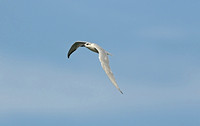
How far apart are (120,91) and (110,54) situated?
11348 millimetres

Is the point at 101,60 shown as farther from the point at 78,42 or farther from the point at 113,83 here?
the point at 78,42

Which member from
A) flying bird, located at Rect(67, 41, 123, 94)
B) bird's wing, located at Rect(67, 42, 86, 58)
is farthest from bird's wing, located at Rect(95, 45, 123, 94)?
bird's wing, located at Rect(67, 42, 86, 58)

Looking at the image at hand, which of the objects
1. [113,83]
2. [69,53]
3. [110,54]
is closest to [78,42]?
[69,53]

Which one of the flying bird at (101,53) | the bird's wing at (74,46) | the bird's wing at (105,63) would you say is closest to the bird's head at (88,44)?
the flying bird at (101,53)

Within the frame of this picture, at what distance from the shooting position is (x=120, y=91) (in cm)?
2806

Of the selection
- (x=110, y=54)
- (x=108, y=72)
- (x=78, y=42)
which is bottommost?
(x=108, y=72)

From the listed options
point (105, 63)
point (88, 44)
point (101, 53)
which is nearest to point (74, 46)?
point (88, 44)

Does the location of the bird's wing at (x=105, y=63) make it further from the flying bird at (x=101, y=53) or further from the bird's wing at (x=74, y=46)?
the bird's wing at (x=74, y=46)

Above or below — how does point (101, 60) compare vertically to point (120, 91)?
above

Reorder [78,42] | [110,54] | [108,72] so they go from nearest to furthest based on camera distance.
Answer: [108,72]
[110,54]
[78,42]

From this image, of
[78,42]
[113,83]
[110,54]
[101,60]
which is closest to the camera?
[113,83]

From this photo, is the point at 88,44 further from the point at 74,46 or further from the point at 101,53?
the point at 101,53

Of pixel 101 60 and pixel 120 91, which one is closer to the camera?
pixel 120 91

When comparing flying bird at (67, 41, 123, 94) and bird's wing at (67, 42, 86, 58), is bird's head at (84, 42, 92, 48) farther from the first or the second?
bird's wing at (67, 42, 86, 58)
